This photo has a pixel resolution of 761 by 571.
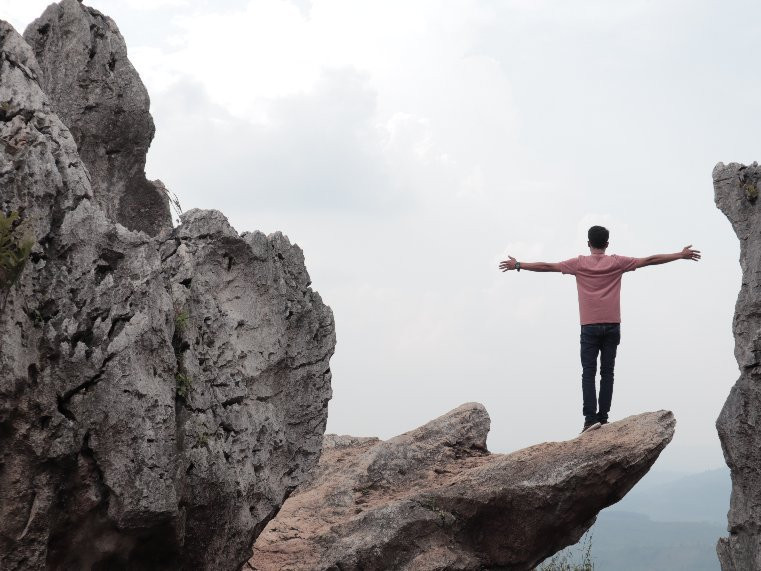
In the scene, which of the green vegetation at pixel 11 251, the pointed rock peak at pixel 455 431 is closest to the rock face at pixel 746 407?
the pointed rock peak at pixel 455 431

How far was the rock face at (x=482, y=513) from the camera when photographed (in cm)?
1533

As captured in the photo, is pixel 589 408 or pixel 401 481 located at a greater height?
pixel 589 408

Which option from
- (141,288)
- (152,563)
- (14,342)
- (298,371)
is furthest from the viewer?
(298,371)

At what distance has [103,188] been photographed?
49.5ft

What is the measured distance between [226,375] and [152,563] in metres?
2.60

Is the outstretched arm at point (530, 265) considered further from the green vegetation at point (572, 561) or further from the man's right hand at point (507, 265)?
the green vegetation at point (572, 561)

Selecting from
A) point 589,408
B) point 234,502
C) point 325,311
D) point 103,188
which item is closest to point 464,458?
point 589,408

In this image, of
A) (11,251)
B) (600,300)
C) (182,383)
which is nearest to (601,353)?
(600,300)

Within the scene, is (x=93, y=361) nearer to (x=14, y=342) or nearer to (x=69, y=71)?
(x=14, y=342)

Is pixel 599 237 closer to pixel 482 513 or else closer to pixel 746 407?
pixel 746 407

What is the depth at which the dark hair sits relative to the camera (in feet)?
53.8

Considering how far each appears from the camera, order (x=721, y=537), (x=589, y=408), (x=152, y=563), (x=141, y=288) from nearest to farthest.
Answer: (x=141, y=288)
(x=152, y=563)
(x=589, y=408)
(x=721, y=537)

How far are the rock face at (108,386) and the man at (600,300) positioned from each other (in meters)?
5.74

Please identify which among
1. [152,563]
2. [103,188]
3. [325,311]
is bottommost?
[152,563]
